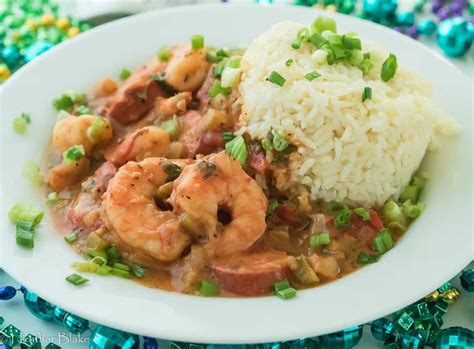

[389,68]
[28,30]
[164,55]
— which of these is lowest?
[28,30]

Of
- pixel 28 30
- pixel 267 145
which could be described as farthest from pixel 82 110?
pixel 28 30

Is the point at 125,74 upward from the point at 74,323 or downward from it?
upward

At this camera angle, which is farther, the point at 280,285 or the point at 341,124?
the point at 341,124

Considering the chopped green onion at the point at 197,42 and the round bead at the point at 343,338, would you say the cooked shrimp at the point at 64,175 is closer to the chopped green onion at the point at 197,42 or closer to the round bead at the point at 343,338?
the chopped green onion at the point at 197,42

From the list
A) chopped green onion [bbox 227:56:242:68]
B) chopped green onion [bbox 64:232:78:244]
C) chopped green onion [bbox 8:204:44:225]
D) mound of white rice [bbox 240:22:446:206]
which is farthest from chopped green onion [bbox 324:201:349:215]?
chopped green onion [bbox 8:204:44:225]

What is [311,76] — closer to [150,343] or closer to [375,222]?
[375,222]

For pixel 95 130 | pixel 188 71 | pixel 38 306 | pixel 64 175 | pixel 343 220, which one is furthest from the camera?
pixel 188 71
